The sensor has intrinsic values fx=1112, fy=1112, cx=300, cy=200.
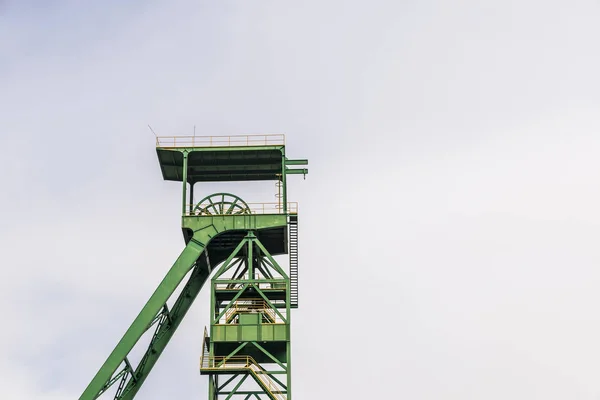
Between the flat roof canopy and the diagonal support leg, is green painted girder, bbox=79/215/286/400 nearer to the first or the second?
the diagonal support leg

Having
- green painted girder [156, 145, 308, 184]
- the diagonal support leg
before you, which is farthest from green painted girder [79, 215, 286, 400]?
green painted girder [156, 145, 308, 184]

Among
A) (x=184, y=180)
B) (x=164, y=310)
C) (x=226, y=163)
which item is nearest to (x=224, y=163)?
(x=226, y=163)

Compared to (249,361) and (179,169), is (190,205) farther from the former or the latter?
(249,361)

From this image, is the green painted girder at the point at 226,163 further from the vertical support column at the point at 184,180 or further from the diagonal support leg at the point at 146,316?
the diagonal support leg at the point at 146,316

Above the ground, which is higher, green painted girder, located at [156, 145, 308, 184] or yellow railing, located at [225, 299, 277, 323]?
green painted girder, located at [156, 145, 308, 184]

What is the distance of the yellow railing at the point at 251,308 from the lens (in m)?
58.2

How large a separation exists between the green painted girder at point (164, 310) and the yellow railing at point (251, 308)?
3.39 meters

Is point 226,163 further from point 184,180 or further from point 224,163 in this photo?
point 184,180

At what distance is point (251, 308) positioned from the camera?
58.8 metres

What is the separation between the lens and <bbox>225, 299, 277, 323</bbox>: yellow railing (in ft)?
191

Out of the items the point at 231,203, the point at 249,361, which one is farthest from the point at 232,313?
the point at 231,203

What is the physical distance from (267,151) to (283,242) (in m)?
5.17

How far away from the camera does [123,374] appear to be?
59219 millimetres

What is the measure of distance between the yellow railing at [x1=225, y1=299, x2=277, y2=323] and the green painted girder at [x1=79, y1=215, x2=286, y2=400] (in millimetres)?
3392
